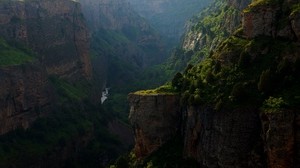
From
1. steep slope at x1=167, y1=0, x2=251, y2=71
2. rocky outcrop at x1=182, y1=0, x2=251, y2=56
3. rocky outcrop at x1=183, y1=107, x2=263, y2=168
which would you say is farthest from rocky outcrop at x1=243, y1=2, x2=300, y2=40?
steep slope at x1=167, y1=0, x2=251, y2=71

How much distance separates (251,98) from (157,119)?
68.6 ft

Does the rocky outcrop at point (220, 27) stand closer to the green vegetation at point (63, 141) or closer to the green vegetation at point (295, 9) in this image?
the green vegetation at point (63, 141)

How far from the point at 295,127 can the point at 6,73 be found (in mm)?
100924

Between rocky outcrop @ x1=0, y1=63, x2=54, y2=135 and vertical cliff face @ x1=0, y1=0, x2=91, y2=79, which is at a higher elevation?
vertical cliff face @ x1=0, y1=0, x2=91, y2=79

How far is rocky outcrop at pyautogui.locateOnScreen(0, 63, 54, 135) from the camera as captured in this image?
142 m

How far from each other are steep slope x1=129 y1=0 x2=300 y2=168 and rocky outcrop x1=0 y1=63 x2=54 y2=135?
70.9 meters

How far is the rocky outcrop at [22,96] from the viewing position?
14212 cm

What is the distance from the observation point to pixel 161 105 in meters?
81.5

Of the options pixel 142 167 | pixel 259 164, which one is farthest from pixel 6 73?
pixel 259 164

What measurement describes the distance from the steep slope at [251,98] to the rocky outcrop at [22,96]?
70944 mm

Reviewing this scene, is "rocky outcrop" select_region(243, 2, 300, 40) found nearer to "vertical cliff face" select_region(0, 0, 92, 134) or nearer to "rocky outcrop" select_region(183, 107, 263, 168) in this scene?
"rocky outcrop" select_region(183, 107, 263, 168)

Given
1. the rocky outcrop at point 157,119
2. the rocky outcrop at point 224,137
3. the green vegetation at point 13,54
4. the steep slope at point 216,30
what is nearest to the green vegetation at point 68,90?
the green vegetation at point 13,54

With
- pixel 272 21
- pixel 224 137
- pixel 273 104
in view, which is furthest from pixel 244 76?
pixel 273 104

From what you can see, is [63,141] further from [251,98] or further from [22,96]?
[251,98]
